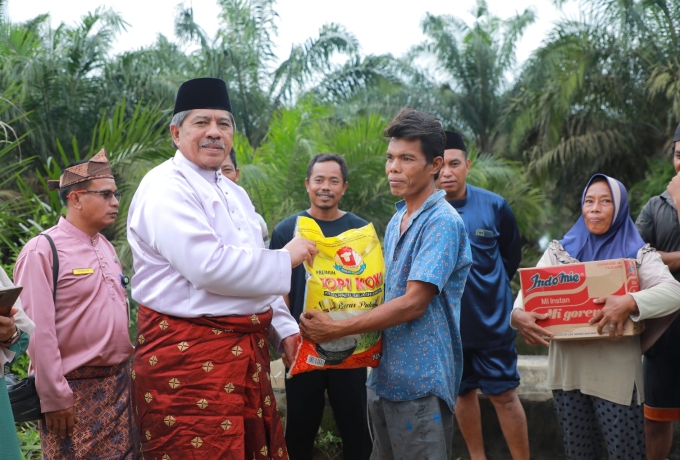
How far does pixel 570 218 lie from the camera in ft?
69.1

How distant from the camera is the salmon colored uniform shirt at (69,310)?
10.8 feet

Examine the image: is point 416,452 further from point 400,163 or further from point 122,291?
point 122,291

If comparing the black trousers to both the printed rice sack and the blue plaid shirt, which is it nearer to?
the blue plaid shirt

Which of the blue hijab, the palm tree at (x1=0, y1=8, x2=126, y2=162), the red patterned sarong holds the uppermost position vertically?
the palm tree at (x1=0, y1=8, x2=126, y2=162)

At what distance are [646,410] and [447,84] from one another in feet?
53.1

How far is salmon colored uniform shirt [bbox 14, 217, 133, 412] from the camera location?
10.8 feet

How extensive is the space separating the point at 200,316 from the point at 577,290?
6.50ft

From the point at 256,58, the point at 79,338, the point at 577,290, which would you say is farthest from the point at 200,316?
the point at 256,58

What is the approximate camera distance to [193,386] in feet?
8.91

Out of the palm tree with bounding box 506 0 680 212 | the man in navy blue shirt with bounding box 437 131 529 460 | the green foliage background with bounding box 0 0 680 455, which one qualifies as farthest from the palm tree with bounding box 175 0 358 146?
the man in navy blue shirt with bounding box 437 131 529 460

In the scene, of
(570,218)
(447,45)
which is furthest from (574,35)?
(570,218)

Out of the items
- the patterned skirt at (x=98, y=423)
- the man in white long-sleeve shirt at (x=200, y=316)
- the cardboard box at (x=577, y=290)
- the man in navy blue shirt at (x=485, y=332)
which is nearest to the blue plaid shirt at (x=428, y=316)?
the man in white long-sleeve shirt at (x=200, y=316)

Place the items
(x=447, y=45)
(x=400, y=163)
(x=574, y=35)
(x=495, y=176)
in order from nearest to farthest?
(x=400, y=163) → (x=495, y=176) → (x=574, y=35) → (x=447, y=45)

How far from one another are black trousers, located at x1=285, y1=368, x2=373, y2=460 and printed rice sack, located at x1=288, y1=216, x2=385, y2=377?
5.05 feet
